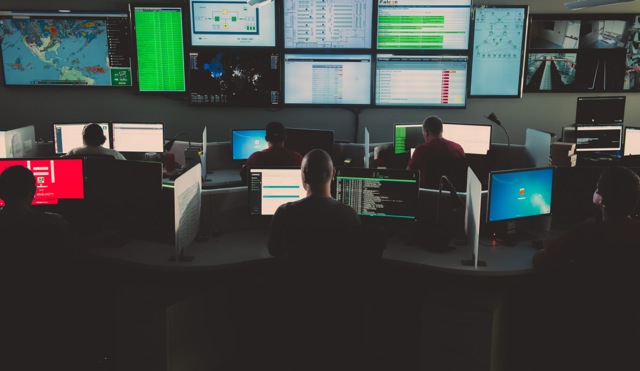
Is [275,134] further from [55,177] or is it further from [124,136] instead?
[124,136]

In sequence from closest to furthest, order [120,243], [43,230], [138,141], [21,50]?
[43,230] < [120,243] < [138,141] < [21,50]

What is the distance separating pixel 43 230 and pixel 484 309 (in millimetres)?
1973

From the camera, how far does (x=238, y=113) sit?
6.60 meters

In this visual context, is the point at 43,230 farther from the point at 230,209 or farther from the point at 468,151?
the point at 468,151

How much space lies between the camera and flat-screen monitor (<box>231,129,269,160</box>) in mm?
5695

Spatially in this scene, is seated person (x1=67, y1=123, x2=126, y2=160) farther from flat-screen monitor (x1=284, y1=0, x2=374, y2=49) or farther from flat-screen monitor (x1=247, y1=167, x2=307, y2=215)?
flat-screen monitor (x1=284, y1=0, x2=374, y2=49)

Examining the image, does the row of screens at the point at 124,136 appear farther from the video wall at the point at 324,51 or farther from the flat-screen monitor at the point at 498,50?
the flat-screen monitor at the point at 498,50

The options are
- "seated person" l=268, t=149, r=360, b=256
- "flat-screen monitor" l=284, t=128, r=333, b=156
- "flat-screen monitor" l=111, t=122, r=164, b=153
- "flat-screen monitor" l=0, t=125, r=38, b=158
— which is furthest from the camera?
"flat-screen monitor" l=111, t=122, r=164, b=153

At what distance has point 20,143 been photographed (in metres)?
5.51

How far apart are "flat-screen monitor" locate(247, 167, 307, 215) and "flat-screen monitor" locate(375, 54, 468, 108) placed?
289cm

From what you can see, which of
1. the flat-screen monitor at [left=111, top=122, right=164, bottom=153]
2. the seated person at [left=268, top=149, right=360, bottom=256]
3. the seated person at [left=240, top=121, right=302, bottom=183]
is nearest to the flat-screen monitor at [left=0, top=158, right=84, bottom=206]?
the seated person at [left=240, top=121, right=302, bottom=183]

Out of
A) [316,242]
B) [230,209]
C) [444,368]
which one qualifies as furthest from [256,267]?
[316,242]

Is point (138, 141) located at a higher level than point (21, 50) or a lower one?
lower

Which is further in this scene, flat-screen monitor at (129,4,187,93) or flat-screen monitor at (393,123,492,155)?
flat-screen monitor at (129,4,187,93)
